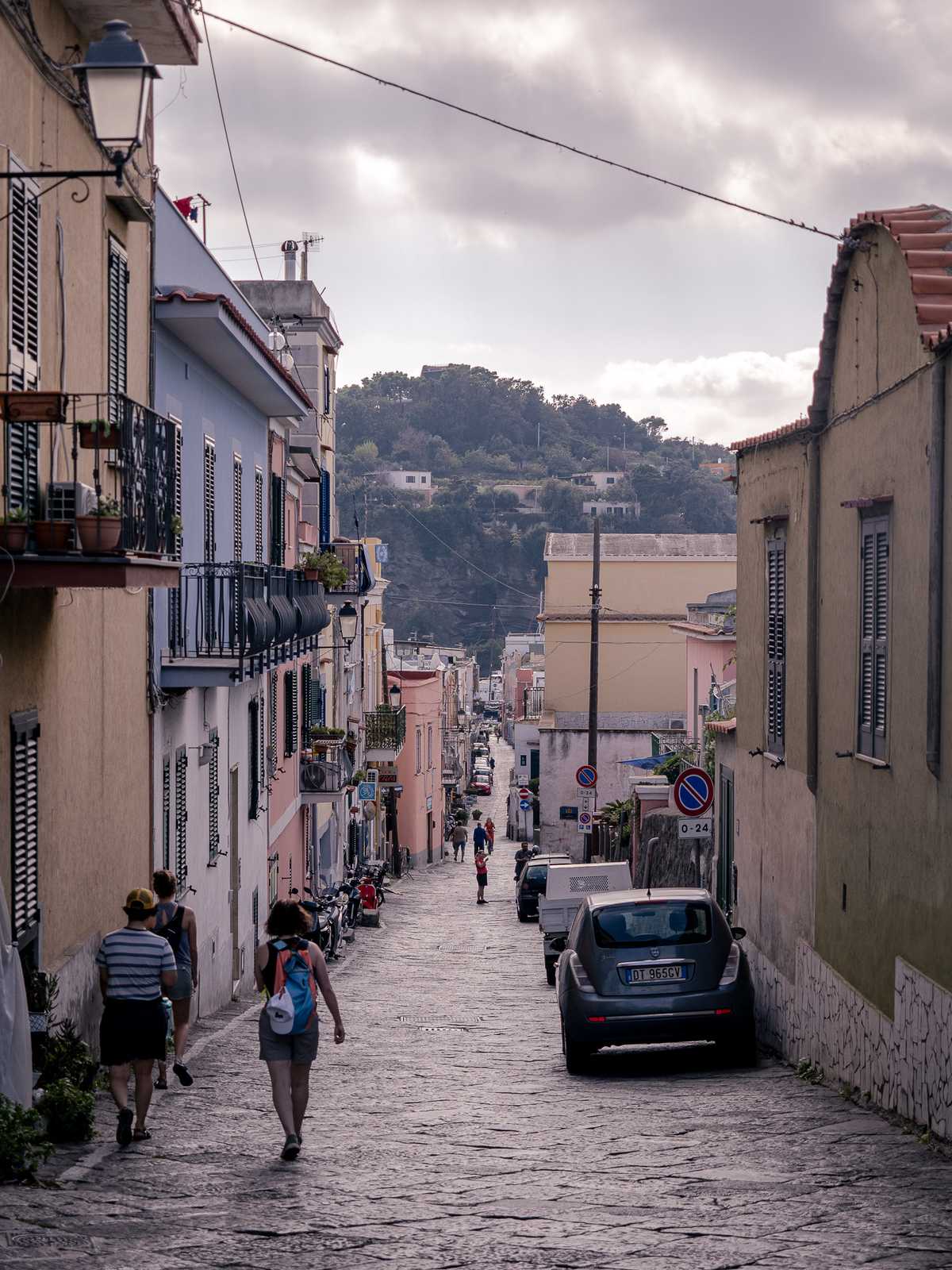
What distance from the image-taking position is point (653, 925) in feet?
44.4

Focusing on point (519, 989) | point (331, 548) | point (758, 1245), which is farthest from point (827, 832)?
point (331, 548)

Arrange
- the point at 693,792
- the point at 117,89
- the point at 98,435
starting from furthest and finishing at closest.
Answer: the point at 693,792 → the point at 98,435 → the point at 117,89

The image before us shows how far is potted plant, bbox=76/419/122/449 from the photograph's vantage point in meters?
9.36

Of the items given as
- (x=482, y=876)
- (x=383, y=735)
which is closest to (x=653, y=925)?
(x=482, y=876)

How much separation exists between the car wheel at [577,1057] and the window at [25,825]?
4.89 m

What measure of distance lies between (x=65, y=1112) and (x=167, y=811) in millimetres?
6978

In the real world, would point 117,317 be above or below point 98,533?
above

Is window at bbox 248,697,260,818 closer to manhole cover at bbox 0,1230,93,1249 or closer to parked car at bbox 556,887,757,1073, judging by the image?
parked car at bbox 556,887,757,1073

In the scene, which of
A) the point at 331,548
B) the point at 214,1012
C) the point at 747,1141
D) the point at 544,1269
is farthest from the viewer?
the point at 331,548

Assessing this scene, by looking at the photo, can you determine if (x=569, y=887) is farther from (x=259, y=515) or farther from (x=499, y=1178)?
(x=499, y=1178)

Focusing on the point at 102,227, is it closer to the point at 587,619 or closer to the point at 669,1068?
the point at 669,1068

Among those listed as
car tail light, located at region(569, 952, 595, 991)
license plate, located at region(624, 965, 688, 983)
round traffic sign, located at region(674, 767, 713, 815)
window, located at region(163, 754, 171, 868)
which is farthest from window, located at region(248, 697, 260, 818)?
license plate, located at region(624, 965, 688, 983)

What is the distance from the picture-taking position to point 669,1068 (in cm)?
1379

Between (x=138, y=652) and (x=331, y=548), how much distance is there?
14684 mm
